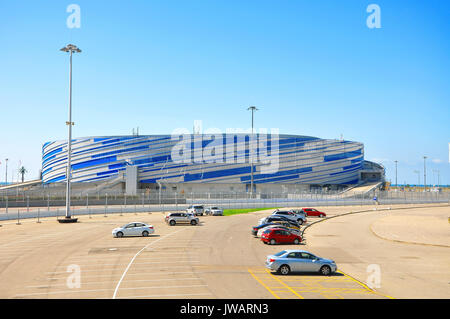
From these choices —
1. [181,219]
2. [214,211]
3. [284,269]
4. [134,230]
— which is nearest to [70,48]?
[181,219]

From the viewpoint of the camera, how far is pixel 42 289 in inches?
606

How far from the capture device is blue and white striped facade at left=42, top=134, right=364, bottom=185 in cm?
11806

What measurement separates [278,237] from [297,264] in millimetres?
10887

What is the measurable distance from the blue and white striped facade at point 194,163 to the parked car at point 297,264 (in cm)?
9805

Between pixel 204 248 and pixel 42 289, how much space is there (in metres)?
12.9

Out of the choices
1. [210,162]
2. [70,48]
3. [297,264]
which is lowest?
→ [297,264]

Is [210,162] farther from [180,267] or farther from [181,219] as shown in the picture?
[180,267]

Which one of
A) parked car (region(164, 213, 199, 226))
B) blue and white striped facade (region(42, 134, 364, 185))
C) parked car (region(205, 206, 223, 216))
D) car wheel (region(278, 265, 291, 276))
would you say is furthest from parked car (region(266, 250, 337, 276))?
blue and white striped facade (region(42, 134, 364, 185))

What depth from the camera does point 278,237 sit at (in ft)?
99.3

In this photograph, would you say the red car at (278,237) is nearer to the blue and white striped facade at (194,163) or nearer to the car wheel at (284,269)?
the car wheel at (284,269)

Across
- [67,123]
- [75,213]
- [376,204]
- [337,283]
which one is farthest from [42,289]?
[376,204]

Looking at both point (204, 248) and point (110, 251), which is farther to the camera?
point (204, 248)

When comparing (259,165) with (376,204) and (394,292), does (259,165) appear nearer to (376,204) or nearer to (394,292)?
(376,204)

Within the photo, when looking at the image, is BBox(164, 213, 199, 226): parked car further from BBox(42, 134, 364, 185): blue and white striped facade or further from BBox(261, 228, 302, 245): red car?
BBox(42, 134, 364, 185): blue and white striped facade
